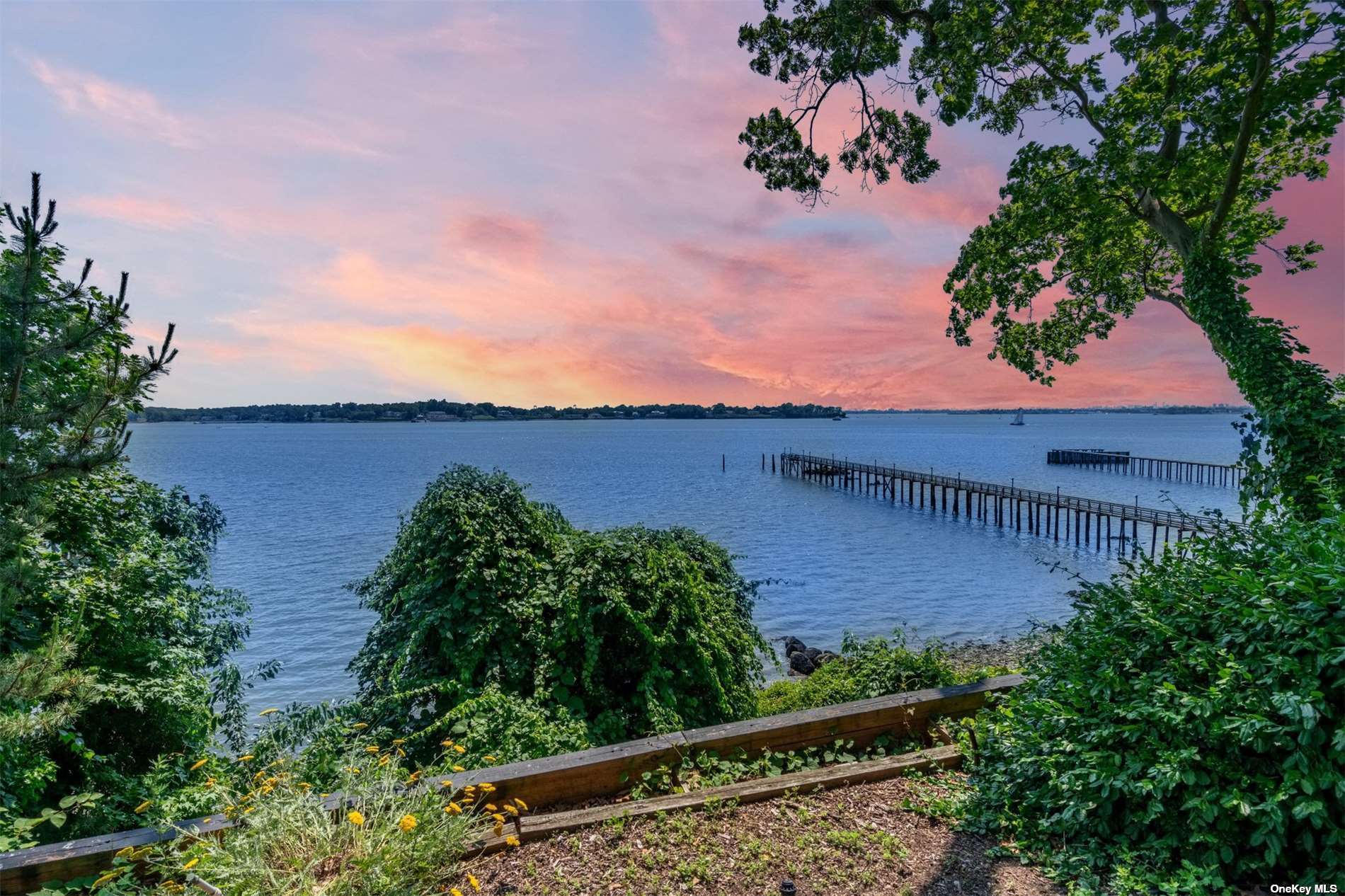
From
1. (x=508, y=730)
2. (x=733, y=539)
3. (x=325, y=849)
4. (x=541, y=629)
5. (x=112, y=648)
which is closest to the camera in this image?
(x=325, y=849)

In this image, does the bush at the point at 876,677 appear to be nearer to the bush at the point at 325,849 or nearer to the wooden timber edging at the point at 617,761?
the wooden timber edging at the point at 617,761

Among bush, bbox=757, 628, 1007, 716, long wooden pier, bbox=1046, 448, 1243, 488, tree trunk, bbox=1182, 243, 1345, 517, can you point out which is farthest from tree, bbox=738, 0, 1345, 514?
long wooden pier, bbox=1046, 448, 1243, 488

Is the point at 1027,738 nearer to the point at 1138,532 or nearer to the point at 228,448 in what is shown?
the point at 1138,532

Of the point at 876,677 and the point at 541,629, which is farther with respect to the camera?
the point at 541,629

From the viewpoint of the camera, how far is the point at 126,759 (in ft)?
20.4

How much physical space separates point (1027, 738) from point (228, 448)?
151 m

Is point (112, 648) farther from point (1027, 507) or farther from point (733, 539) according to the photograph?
point (1027, 507)

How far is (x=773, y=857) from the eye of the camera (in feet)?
11.1

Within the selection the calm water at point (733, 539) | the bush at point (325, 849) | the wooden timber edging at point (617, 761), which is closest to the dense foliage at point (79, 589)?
the wooden timber edging at point (617, 761)

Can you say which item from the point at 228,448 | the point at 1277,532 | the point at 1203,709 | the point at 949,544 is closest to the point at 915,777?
the point at 1203,709

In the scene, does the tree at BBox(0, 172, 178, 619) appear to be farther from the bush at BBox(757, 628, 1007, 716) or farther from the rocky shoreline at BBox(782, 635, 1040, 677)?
the rocky shoreline at BBox(782, 635, 1040, 677)

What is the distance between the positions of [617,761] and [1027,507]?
155 ft

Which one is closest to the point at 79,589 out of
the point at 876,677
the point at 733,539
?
the point at 876,677

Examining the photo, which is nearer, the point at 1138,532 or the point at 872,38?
the point at 872,38
